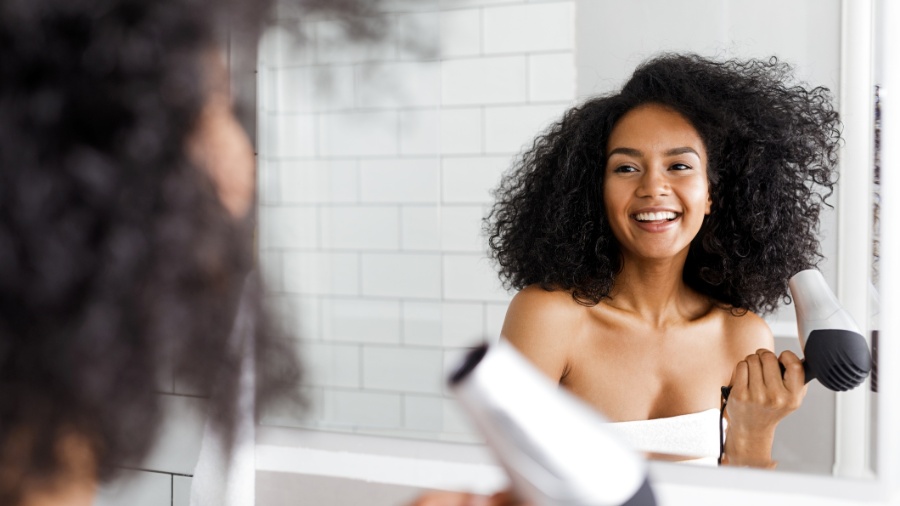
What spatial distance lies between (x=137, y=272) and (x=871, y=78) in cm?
97

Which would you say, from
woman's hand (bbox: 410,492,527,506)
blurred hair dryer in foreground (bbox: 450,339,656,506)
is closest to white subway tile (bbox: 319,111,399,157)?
woman's hand (bbox: 410,492,527,506)

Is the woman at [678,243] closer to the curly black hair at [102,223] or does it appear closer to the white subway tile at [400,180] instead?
the white subway tile at [400,180]

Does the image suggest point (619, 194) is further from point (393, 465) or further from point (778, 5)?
point (393, 465)

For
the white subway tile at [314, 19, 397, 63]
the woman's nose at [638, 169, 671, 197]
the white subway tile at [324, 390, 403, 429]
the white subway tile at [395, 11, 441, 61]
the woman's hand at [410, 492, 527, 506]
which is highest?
the white subway tile at [395, 11, 441, 61]

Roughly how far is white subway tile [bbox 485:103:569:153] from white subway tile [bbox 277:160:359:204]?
10.5 inches

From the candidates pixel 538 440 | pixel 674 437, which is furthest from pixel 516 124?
pixel 538 440

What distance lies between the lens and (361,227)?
54.4 inches

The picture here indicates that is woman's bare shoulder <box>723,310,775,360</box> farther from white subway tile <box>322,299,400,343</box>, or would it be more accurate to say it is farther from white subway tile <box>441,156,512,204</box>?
white subway tile <box>322,299,400,343</box>

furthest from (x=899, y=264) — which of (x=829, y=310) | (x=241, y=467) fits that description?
(x=241, y=467)

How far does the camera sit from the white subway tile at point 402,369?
1.33 m

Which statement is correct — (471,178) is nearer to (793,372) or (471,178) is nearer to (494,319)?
(494,319)

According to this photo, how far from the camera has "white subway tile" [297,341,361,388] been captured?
55.0 inches

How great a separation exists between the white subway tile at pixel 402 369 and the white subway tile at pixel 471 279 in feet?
0.36

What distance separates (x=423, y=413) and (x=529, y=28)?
63cm
